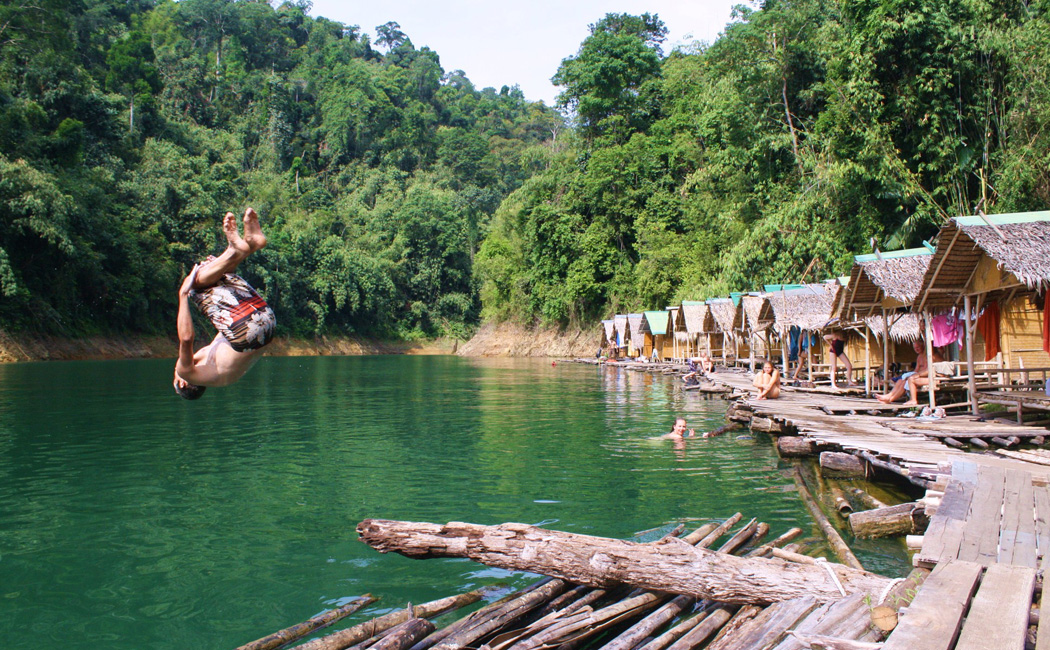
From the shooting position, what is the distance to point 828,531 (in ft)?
23.8

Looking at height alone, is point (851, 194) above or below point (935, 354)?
above

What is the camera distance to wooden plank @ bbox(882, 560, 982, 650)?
3.57 meters

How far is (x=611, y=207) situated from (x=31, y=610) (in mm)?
47407

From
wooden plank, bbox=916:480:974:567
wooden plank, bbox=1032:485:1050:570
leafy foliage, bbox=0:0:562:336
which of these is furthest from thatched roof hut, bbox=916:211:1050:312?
leafy foliage, bbox=0:0:562:336

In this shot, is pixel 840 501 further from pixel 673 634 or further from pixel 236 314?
pixel 236 314

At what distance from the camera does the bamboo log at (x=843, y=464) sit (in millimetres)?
9820

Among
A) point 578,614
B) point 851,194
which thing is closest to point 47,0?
point 851,194

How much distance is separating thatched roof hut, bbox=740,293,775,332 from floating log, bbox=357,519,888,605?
17.9m

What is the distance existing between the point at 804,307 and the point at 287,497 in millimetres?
15421

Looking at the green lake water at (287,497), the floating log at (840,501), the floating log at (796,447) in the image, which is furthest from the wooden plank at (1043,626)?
the floating log at (796,447)

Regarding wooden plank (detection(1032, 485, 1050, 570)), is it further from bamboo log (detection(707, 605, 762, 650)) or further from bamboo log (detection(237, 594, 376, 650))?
bamboo log (detection(237, 594, 376, 650))

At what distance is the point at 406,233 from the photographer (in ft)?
239

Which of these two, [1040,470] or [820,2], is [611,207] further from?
[1040,470]

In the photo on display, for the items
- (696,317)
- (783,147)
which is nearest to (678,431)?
(696,317)
